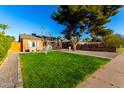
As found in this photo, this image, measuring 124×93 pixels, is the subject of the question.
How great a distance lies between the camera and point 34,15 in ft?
82.6

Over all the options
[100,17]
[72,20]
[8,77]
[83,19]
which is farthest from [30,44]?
[8,77]

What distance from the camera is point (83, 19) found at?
91.4ft

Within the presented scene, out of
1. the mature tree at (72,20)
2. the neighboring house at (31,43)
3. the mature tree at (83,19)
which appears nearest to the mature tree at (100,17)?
the mature tree at (83,19)

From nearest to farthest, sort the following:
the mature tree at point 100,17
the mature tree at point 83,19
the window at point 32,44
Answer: the mature tree at point 83,19 < the mature tree at point 100,17 < the window at point 32,44

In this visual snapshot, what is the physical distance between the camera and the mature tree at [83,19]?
26969mm

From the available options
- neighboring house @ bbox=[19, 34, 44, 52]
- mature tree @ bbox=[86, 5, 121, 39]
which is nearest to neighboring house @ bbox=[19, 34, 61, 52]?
neighboring house @ bbox=[19, 34, 44, 52]

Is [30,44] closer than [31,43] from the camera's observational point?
Yes

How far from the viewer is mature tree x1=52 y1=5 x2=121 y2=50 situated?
2697 cm

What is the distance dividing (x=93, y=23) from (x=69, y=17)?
4.70 meters

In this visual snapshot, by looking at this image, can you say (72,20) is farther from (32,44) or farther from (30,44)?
(30,44)

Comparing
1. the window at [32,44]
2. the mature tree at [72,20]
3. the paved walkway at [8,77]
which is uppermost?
the mature tree at [72,20]

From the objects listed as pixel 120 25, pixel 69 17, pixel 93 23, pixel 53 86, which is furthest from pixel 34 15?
pixel 53 86

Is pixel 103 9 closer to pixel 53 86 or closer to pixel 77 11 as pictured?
pixel 77 11

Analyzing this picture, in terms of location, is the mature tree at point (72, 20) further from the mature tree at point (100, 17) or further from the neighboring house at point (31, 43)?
the neighboring house at point (31, 43)
